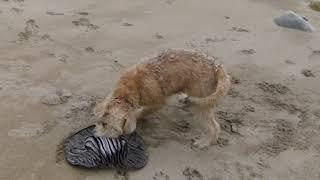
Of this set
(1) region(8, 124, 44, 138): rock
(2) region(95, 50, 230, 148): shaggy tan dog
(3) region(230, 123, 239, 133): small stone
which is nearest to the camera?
→ (2) region(95, 50, 230, 148): shaggy tan dog

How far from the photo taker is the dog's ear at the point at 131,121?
4523 mm

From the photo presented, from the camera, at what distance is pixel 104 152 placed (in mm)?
4516

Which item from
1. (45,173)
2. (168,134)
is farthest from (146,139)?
(45,173)

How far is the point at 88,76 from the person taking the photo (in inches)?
236

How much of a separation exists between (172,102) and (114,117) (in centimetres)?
130

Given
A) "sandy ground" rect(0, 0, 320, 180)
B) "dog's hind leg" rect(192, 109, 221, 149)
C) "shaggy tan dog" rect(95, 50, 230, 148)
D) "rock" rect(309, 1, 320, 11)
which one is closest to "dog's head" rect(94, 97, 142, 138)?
"shaggy tan dog" rect(95, 50, 230, 148)

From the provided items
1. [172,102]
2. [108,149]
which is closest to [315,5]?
[172,102]

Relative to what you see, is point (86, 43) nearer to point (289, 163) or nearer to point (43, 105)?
point (43, 105)

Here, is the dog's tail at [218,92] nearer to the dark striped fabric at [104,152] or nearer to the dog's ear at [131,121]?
the dog's ear at [131,121]

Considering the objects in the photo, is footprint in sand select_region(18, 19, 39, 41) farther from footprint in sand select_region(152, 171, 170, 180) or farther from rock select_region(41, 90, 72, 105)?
footprint in sand select_region(152, 171, 170, 180)

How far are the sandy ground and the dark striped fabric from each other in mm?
94

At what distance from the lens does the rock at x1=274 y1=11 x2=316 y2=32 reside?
26.8 feet

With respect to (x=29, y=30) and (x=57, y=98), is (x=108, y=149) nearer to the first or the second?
(x=57, y=98)

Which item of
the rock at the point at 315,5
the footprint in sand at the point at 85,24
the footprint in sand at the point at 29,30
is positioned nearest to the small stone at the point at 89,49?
the footprint in sand at the point at 85,24
